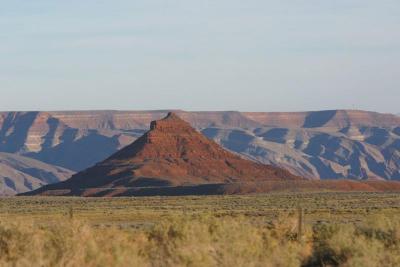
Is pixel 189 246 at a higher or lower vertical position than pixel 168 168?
lower

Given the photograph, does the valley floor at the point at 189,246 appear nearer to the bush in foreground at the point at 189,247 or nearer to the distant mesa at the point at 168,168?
the bush in foreground at the point at 189,247

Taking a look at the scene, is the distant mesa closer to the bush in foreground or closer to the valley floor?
the valley floor

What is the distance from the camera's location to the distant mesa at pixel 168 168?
14275 cm

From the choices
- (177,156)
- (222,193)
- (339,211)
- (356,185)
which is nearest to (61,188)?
(177,156)

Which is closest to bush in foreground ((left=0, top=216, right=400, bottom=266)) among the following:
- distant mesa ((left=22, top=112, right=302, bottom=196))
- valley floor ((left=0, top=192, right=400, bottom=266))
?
valley floor ((left=0, top=192, right=400, bottom=266))

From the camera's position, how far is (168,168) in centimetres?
15050

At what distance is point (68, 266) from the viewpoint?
74.0 ft

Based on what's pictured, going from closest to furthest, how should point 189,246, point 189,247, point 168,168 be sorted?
point 189,247 < point 189,246 < point 168,168

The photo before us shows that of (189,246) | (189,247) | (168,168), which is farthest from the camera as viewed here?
(168,168)

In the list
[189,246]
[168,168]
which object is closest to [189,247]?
[189,246]

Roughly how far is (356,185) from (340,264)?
356 ft

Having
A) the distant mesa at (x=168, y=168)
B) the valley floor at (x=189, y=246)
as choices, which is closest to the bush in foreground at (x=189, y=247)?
the valley floor at (x=189, y=246)

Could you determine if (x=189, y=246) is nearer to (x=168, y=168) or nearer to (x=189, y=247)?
(x=189, y=247)

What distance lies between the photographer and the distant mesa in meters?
143
